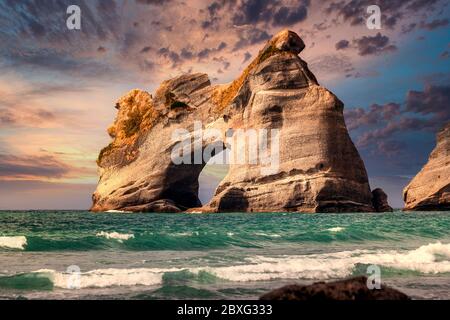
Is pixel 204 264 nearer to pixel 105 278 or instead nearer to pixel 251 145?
pixel 105 278

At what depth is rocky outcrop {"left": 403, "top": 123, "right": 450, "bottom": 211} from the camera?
79938 millimetres

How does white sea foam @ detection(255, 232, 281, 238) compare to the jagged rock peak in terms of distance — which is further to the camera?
the jagged rock peak

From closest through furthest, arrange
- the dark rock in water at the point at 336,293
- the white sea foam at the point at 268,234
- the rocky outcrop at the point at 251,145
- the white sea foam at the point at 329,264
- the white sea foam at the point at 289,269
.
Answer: the dark rock in water at the point at 336,293
the white sea foam at the point at 289,269
the white sea foam at the point at 329,264
the white sea foam at the point at 268,234
the rocky outcrop at the point at 251,145

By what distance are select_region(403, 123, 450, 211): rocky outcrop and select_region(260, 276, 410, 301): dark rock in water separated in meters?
79.1

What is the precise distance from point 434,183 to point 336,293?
8133 cm

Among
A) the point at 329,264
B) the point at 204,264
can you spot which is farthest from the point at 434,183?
the point at 204,264

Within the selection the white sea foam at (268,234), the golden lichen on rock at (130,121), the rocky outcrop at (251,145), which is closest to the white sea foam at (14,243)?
the white sea foam at (268,234)

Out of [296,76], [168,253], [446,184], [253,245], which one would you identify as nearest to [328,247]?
[253,245]

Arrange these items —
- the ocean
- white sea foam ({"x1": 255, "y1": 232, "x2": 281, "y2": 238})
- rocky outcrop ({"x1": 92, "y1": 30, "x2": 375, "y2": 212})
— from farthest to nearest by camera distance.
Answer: rocky outcrop ({"x1": 92, "y1": 30, "x2": 375, "y2": 212})
white sea foam ({"x1": 255, "y1": 232, "x2": 281, "y2": 238})
the ocean

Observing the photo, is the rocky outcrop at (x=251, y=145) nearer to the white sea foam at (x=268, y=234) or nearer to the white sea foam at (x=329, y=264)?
the white sea foam at (x=268, y=234)

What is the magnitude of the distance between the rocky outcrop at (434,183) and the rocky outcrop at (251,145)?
42.6 feet

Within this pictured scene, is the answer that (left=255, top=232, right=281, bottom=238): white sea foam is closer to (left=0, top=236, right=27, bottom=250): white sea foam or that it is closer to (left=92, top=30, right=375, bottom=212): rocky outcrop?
(left=0, top=236, right=27, bottom=250): white sea foam

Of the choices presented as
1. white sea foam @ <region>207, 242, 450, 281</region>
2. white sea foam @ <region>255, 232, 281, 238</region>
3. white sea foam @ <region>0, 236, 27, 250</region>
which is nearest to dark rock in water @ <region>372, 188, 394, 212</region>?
white sea foam @ <region>255, 232, 281, 238</region>

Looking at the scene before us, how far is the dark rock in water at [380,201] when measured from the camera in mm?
78750
